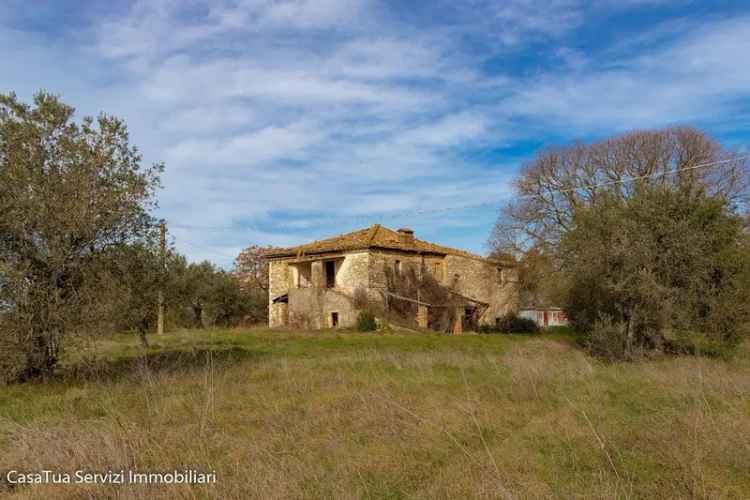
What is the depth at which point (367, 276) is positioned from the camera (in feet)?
96.6

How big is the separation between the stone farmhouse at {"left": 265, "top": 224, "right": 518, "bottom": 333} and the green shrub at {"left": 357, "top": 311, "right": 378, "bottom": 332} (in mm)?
1003

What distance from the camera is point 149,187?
11625 mm

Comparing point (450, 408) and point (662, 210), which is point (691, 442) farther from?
point (662, 210)

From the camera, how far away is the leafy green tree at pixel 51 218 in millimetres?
9883

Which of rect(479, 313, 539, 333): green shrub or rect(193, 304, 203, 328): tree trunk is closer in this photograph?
rect(479, 313, 539, 333): green shrub

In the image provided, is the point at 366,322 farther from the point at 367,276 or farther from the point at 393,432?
the point at 393,432

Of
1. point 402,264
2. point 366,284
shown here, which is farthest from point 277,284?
point 402,264

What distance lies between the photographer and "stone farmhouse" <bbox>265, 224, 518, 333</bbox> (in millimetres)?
29953

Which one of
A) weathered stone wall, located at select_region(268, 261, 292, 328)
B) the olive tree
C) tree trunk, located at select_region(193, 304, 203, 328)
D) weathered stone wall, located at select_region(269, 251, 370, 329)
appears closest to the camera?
the olive tree

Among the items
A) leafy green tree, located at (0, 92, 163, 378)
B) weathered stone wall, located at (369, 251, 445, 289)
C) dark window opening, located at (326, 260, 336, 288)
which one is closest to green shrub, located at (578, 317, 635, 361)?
leafy green tree, located at (0, 92, 163, 378)

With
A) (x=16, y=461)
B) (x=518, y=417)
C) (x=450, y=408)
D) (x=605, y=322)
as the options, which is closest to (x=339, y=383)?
(x=450, y=408)

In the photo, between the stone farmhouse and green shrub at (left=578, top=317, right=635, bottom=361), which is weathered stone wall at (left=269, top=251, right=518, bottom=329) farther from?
green shrub at (left=578, top=317, right=635, bottom=361)

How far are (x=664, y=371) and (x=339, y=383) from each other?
612 centimetres

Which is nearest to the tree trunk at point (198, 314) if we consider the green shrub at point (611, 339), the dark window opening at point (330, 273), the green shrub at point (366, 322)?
the dark window opening at point (330, 273)
